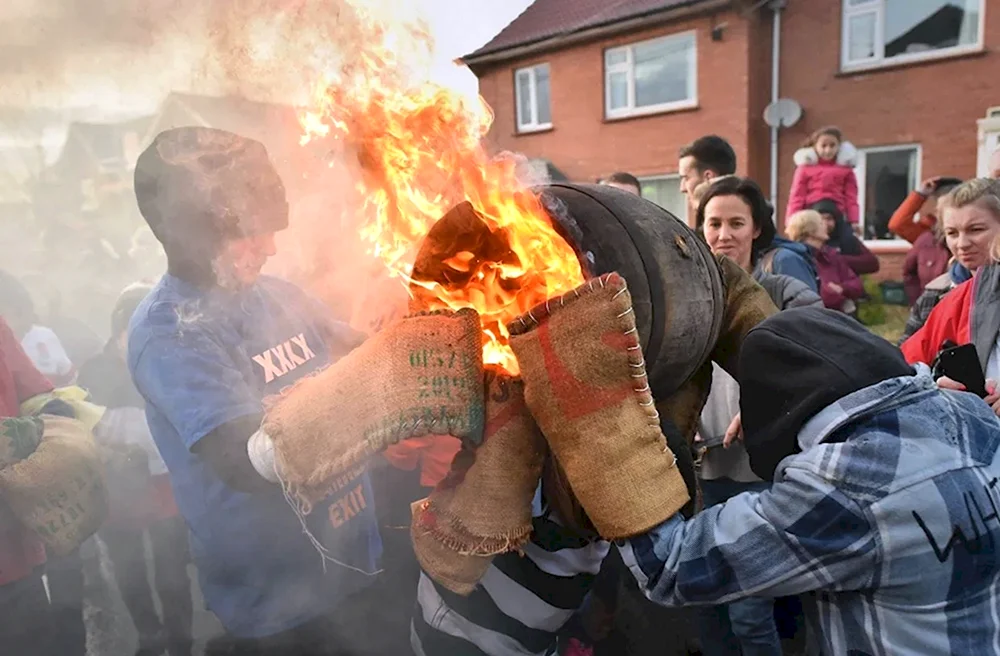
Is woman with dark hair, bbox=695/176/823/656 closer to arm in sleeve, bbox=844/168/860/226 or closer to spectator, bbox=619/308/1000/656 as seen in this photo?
spectator, bbox=619/308/1000/656

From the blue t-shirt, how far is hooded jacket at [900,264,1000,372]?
2.63 metres

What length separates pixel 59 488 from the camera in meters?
1.95

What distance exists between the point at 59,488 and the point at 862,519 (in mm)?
2121

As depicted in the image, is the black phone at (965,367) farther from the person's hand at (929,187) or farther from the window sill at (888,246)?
the window sill at (888,246)

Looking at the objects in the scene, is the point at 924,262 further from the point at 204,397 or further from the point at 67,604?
the point at 67,604

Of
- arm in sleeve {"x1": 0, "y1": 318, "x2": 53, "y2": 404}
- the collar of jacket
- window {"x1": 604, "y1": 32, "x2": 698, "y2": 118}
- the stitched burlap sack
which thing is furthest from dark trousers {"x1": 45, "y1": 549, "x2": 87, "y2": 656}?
window {"x1": 604, "y1": 32, "x2": 698, "y2": 118}

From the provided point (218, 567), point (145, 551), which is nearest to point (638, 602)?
point (218, 567)

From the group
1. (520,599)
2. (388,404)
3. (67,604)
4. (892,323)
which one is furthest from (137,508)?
(892,323)

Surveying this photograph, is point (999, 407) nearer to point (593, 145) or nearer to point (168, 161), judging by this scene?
point (168, 161)

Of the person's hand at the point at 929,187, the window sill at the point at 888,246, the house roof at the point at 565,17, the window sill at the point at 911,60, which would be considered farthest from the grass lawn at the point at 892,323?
the house roof at the point at 565,17

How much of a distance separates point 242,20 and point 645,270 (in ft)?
4.86

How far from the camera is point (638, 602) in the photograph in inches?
143

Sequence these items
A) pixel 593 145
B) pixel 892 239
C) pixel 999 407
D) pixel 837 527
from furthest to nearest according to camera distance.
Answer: pixel 593 145 < pixel 892 239 < pixel 999 407 < pixel 837 527

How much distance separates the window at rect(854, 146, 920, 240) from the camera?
38.5 ft
